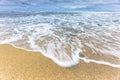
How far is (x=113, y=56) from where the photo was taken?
94.5 inches

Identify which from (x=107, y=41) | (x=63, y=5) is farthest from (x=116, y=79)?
(x=63, y=5)

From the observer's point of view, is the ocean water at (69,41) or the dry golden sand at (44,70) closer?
the dry golden sand at (44,70)

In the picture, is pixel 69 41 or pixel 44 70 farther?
pixel 69 41

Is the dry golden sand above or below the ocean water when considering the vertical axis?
below

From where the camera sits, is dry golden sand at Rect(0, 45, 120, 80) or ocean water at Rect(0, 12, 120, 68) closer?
dry golden sand at Rect(0, 45, 120, 80)

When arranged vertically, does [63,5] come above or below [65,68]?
above

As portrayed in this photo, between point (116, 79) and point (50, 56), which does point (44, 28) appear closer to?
point (50, 56)

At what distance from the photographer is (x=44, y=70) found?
79.4 inches

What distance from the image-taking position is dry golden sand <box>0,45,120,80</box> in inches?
73.4

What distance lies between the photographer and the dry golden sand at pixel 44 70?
187 cm

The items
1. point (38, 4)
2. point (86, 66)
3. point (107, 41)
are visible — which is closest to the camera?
point (86, 66)

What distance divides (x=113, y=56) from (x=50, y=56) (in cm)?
99

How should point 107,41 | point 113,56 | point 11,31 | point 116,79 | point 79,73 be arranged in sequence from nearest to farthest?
1. point 116,79
2. point 79,73
3. point 113,56
4. point 107,41
5. point 11,31

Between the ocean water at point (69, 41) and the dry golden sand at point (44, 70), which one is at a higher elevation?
the ocean water at point (69, 41)
